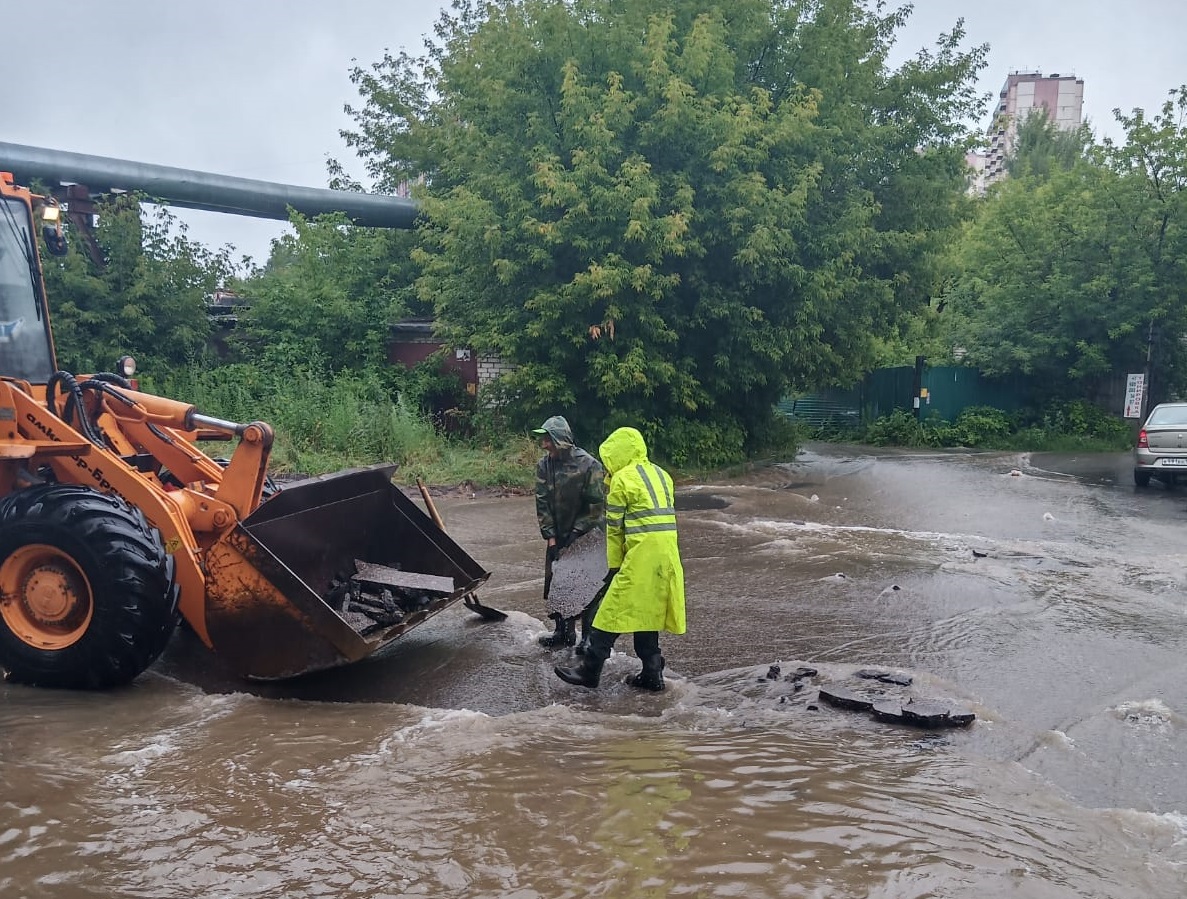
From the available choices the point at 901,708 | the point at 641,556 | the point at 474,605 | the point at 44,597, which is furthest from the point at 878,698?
the point at 44,597

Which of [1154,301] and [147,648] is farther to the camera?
[1154,301]

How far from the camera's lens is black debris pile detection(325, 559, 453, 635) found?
236 inches

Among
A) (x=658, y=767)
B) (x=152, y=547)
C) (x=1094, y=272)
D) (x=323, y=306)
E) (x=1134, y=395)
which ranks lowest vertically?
(x=658, y=767)

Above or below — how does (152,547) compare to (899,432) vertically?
below

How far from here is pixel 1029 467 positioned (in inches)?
781

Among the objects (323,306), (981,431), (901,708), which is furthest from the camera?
(981,431)

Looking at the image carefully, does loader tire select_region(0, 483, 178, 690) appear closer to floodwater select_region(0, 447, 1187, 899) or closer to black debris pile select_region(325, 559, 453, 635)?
floodwater select_region(0, 447, 1187, 899)

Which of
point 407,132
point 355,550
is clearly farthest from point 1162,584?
point 407,132

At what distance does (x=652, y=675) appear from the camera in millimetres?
5621

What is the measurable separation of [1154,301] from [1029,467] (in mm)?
7373

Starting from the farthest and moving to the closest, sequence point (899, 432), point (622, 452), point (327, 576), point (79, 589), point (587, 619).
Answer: point (899, 432)
point (587, 619)
point (327, 576)
point (622, 452)
point (79, 589)

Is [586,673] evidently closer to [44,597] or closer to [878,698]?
[878,698]

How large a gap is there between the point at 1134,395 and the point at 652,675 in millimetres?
23961

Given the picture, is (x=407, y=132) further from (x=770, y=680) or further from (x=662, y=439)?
(x=770, y=680)
